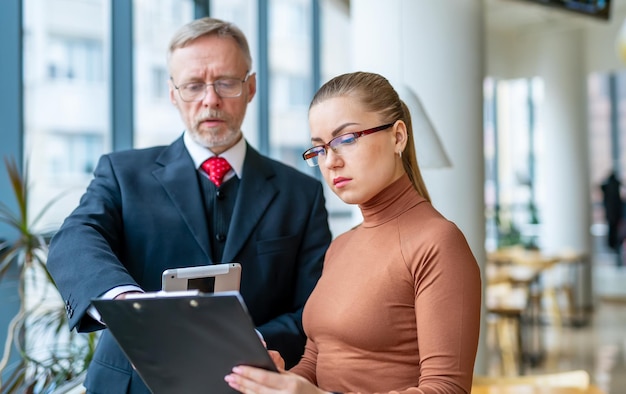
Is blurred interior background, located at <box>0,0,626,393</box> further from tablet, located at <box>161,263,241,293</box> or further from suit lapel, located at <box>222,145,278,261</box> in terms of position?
tablet, located at <box>161,263,241,293</box>

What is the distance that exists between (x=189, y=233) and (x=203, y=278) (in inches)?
18.2

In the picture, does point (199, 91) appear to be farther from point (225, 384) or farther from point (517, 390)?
point (517, 390)

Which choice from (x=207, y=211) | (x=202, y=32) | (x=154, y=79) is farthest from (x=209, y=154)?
(x=154, y=79)

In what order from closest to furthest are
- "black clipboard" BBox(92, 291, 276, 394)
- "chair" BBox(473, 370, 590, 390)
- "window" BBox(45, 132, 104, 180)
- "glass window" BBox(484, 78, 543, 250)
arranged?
1. "black clipboard" BBox(92, 291, 276, 394)
2. "chair" BBox(473, 370, 590, 390)
3. "window" BBox(45, 132, 104, 180)
4. "glass window" BBox(484, 78, 543, 250)

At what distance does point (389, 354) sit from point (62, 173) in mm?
3831

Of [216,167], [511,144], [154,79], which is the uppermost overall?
[154,79]

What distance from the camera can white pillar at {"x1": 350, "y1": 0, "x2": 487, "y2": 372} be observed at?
14.5ft

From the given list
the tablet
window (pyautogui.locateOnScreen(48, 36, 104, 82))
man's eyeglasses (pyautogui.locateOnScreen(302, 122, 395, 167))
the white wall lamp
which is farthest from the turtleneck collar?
window (pyautogui.locateOnScreen(48, 36, 104, 82))

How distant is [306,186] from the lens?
7.56ft

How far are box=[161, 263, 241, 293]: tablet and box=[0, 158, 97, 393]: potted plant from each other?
1525mm

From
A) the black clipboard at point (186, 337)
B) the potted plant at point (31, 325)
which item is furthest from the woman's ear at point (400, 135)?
the potted plant at point (31, 325)

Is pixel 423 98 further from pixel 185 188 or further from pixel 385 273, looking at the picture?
pixel 385 273

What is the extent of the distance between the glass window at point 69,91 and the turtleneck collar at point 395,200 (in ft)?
9.11

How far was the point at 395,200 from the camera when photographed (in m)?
1.65
